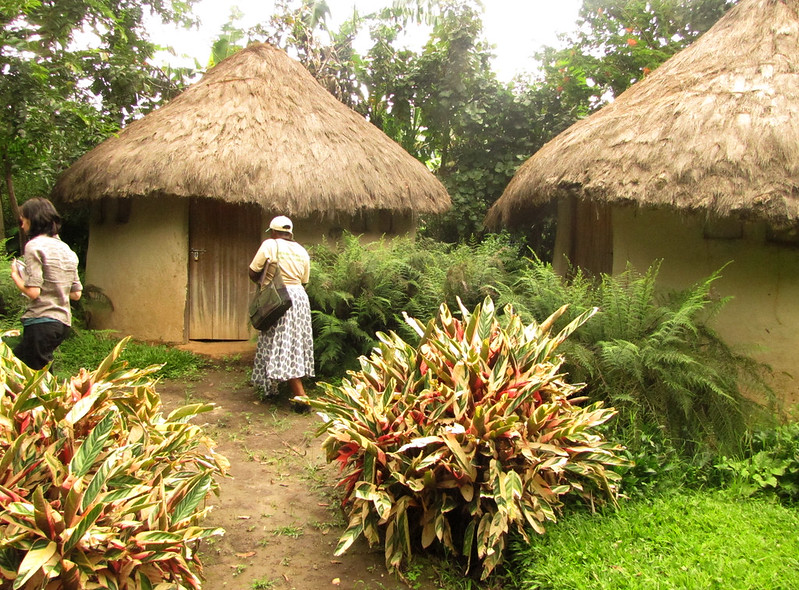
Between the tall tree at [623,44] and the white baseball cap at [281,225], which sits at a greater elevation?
the tall tree at [623,44]

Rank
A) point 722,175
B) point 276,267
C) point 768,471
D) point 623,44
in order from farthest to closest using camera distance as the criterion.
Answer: point 623,44 → point 276,267 → point 722,175 → point 768,471

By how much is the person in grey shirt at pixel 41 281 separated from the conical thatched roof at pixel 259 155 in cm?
276

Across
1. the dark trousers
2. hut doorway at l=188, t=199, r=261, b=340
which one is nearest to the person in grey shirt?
the dark trousers

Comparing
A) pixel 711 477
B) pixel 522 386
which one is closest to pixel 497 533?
pixel 522 386

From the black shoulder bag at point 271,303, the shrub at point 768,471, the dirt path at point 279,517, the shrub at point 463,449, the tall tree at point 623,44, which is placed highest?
the tall tree at point 623,44

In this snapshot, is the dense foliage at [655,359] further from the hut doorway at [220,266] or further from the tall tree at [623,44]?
the tall tree at [623,44]

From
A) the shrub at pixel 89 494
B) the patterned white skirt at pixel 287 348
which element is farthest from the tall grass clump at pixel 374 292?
the shrub at pixel 89 494

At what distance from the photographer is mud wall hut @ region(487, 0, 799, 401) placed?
466 centimetres

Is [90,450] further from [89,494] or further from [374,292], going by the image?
[374,292]

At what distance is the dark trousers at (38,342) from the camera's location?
3.88 meters

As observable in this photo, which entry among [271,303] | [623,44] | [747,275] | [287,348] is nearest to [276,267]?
[271,303]

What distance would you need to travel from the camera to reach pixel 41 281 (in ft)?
12.5

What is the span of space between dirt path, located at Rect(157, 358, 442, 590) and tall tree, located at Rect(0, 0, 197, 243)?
3384 mm

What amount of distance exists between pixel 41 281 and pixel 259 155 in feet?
11.3
